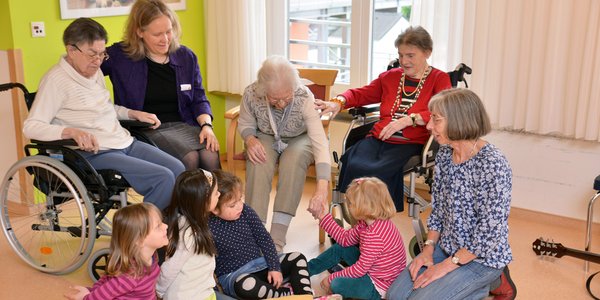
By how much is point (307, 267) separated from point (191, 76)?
130cm

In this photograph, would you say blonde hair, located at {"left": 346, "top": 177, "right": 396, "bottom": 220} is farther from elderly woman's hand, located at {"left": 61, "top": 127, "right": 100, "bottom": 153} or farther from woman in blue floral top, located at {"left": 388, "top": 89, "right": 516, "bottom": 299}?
elderly woman's hand, located at {"left": 61, "top": 127, "right": 100, "bottom": 153}

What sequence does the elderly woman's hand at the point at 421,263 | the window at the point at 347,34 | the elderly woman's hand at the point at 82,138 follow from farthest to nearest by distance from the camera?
the window at the point at 347,34 → the elderly woman's hand at the point at 82,138 → the elderly woman's hand at the point at 421,263

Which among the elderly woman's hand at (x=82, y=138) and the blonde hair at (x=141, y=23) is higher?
the blonde hair at (x=141, y=23)

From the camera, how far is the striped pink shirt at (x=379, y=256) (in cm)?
282

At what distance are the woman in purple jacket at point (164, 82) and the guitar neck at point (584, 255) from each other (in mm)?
1763

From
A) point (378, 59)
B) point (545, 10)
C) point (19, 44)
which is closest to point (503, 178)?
point (545, 10)

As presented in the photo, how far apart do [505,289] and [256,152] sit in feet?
4.18

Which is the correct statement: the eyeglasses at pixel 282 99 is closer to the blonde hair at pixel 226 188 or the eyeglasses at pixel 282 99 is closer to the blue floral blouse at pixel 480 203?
the blonde hair at pixel 226 188

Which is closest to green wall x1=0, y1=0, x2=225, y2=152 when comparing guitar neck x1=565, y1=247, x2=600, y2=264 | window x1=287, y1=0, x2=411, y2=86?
window x1=287, y1=0, x2=411, y2=86

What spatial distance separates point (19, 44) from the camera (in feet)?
12.9

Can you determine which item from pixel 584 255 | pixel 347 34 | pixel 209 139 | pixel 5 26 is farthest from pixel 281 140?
pixel 5 26

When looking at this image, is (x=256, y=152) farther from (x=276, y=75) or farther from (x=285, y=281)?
(x=285, y=281)

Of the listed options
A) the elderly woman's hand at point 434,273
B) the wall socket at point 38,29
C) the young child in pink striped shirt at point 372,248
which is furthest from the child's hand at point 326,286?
the wall socket at point 38,29

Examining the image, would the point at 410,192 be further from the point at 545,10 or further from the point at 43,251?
the point at 43,251
